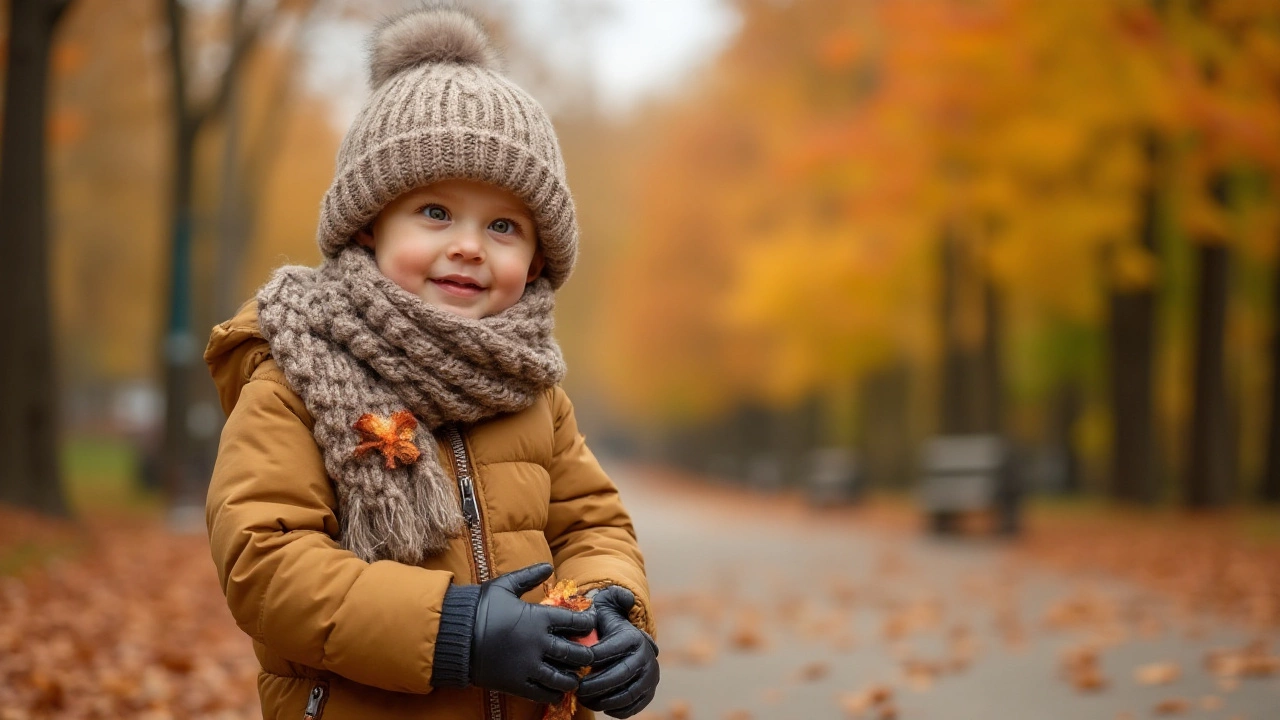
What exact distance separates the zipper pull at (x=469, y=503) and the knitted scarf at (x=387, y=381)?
0.11ft

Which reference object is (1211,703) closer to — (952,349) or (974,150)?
(974,150)

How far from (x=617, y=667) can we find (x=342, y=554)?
0.56 m

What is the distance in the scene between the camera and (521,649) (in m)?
2.21

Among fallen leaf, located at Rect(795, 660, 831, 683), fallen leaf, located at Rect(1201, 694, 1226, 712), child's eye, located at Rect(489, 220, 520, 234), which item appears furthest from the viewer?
fallen leaf, located at Rect(795, 660, 831, 683)

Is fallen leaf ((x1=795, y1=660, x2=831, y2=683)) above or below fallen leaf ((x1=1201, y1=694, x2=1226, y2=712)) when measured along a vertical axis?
below

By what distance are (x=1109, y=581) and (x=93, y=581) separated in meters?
7.38

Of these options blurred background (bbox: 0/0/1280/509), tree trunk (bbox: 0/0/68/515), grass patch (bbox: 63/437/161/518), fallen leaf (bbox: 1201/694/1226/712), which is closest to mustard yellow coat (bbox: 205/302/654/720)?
blurred background (bbox: 0/0/1280/509)

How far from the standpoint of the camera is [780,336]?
2423 cm

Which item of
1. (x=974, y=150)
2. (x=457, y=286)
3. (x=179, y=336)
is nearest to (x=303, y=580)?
(x=457, y=286)

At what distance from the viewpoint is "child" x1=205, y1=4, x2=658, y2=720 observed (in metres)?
2.24

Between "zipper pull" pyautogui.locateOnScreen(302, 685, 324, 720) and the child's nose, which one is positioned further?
the child's nose

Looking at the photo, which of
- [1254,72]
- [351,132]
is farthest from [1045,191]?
[351,132]

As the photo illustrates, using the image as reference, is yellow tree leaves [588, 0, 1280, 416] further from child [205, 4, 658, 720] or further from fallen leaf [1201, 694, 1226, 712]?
child [205, 4, 658, 720]

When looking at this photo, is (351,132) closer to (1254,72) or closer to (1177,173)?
(1254,72)
